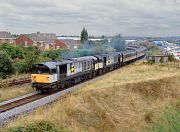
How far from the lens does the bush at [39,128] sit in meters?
17.5

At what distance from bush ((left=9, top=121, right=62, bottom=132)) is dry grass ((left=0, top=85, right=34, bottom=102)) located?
10.1 metres

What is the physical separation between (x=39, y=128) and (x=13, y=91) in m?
13.3

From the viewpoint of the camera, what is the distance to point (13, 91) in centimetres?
3075

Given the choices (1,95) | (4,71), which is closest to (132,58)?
(4,71)

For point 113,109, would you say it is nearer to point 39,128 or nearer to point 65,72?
point 39,128

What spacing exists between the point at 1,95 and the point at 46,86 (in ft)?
14.1

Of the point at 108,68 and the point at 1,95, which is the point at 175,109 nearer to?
the point at 1,95

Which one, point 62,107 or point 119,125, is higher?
point 62,107

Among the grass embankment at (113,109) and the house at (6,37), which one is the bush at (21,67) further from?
the house at (6,37)

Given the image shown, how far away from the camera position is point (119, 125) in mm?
23703

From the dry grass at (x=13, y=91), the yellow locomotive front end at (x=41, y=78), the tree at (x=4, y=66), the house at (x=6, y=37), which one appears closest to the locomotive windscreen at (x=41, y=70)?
the yellow locomotive front end at (x=41, y=78)

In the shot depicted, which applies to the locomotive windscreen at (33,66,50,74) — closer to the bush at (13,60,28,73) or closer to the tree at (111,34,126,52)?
the bush at (13,60,28,73)

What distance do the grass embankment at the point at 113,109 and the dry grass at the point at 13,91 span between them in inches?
239

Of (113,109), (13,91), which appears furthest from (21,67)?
(113,109)
